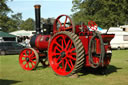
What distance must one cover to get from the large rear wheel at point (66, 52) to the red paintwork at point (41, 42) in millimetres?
1285

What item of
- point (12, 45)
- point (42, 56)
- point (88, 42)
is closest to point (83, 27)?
point (88, 42)

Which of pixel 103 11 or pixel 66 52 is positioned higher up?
pixel 103 11

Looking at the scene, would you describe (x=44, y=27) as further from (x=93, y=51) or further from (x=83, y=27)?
(x=93, y=51)

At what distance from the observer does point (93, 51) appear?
7.83m

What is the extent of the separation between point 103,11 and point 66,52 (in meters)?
32.4

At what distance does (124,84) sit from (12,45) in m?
15.4

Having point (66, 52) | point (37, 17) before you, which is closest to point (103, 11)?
point (37, 17)

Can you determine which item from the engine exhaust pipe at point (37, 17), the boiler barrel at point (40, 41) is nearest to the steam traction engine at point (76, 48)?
the boiler barrel at point (40, 41)

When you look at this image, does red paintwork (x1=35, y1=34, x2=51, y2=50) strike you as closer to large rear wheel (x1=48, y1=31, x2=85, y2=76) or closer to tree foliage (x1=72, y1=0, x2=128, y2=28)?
large rear wheel (x1=48, y1=31, x2=85, y2=76)

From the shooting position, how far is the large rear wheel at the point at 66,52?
24.9ft

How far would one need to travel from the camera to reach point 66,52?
26.4ft

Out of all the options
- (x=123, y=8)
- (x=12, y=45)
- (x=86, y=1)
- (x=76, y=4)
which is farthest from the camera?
(x=76, y=4)

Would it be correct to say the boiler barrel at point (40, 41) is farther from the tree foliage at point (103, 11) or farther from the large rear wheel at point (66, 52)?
the tree foliage at point (103, 11)

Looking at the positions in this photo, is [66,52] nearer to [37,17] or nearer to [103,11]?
[37,17]
